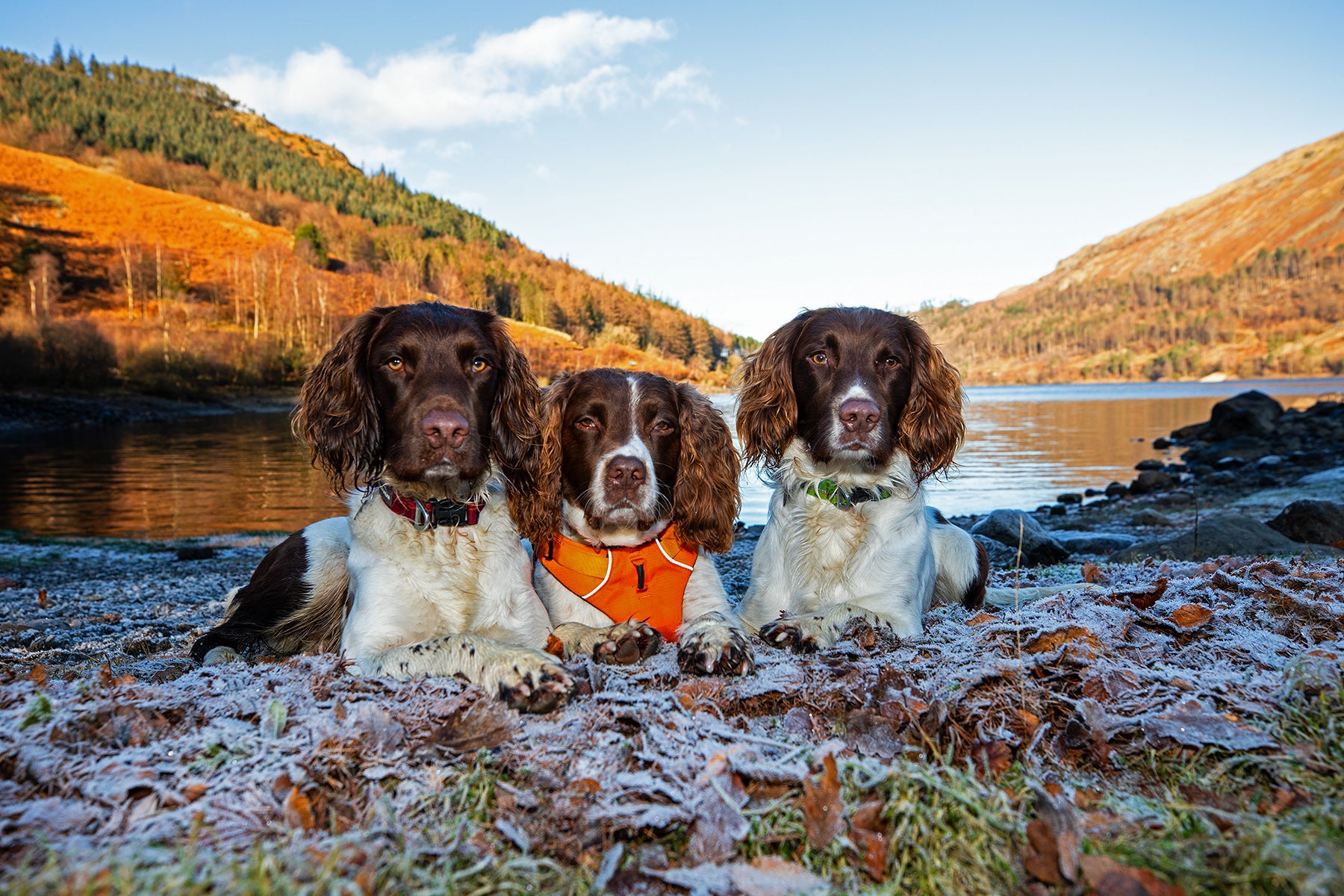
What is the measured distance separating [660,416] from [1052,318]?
199884 millimetres

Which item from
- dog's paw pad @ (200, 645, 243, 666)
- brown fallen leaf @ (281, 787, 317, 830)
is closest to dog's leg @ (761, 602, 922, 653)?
brown fallen leaf @ (281, 787, 317, 830)

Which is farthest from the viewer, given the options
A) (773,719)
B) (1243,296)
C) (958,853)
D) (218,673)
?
(1243,296)

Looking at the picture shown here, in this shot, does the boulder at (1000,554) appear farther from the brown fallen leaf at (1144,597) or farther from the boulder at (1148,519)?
the brown fallen leaf at (1144,597)

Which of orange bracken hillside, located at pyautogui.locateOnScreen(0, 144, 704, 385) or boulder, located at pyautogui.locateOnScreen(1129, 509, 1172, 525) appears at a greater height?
orange bracken hillside, located at pyautogui.locateOnScreen(0, 144, 704, 385)

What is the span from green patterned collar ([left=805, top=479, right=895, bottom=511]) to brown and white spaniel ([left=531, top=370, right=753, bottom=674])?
619 millimetres

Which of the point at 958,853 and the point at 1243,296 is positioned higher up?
the point at 1243,296

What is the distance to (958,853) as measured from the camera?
1.59m

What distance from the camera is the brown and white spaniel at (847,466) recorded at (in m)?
3.69

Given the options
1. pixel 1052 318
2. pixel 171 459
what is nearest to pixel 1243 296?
pixel 1052 318

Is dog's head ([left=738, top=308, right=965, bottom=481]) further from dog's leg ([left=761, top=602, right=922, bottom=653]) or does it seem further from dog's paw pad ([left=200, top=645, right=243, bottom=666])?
dog's paw pad ([left=200, top=645, right=243, bottom=666])

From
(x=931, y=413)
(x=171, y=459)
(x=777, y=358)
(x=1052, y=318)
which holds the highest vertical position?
(x=1052, y=318)

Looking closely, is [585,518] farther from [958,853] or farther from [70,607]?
[70,607]

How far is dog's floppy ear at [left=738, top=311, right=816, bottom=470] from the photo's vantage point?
4.23 metres

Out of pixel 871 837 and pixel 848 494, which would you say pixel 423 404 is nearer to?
pixel 848 494
